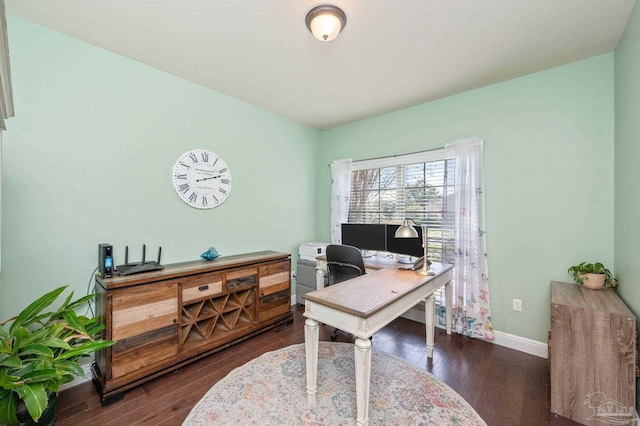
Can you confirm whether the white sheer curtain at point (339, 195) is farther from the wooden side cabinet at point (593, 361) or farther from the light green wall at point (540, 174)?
the wooden side cabinet at point (593, 361)

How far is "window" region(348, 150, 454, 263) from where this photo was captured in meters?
2.92

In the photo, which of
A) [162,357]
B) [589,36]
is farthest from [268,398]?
[589,36]

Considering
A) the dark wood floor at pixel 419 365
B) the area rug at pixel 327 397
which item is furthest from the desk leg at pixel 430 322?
the area rug at pixel 327 397

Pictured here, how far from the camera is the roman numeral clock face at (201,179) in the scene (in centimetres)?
258

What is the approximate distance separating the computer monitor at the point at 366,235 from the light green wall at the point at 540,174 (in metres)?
1.11

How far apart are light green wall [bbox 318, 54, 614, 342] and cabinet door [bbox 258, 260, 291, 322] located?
220 cm

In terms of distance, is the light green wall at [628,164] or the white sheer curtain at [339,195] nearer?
the light green wall at [628,164]

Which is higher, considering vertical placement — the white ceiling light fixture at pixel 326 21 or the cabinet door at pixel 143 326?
the white ceiling light fixture at pixel 326 21

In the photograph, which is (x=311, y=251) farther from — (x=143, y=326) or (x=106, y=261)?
(x=106, y=261)

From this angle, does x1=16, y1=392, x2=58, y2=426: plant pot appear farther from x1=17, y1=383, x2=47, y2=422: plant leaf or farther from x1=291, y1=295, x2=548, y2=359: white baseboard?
x1=291, y1=295, x2=548, y2=359: white baseboard

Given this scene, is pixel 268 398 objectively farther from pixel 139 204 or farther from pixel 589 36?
pixel 589 36

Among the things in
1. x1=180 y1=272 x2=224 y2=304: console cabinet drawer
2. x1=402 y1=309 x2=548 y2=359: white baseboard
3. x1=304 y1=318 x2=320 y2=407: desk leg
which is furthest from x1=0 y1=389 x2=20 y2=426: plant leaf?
x1=402 y1=309 x2=548 y2=359: white baseboard

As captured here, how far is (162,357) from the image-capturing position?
2.06m

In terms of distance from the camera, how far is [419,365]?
2.24 meters
